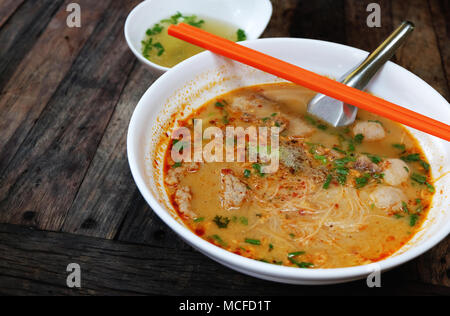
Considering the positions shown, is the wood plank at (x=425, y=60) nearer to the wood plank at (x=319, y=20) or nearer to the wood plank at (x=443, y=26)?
the wood plank at (x=443, y=26)

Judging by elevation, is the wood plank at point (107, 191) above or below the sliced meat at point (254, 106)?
below

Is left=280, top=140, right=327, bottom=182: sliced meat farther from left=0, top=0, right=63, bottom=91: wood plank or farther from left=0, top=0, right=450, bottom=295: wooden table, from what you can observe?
left=0, top=0, right=63, bottom=91: wood plank

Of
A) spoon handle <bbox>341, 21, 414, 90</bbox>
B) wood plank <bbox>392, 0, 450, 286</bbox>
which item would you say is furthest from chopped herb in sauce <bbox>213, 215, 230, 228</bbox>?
spoon handle <bbox>341, 21, 414, 90</bbox>

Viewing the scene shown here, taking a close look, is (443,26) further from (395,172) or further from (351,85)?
(395,172)

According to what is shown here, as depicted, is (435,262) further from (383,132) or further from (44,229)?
(44,229)

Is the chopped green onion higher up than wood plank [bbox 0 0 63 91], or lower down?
higher up

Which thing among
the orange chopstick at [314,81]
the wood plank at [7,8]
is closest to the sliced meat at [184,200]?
the orange chopstick at [314,81]

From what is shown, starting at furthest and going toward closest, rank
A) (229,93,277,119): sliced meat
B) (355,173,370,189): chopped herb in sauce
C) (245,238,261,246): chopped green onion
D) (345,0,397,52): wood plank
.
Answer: (345,0,397,52): wood plank → (229,93,277,119): sliced meat → (355,173,370,189): chopped herb in sauce → (245,238,261,246): chopped green onion
